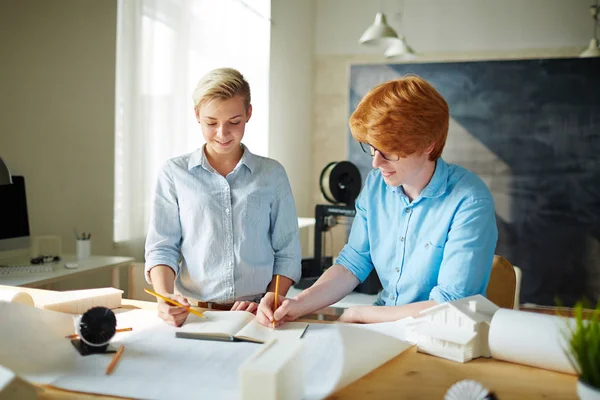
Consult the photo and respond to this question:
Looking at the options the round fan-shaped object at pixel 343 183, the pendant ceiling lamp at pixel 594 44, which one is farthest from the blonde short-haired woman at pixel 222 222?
the pendant ceiling lamp at pixel 594 44

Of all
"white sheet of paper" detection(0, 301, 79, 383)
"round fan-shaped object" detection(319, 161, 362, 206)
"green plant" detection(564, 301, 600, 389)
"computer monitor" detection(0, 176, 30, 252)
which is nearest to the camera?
"green plant" detection(564, 301, 600, 389)

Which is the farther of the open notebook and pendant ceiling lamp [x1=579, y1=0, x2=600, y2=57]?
pendant ceiling lamp [x1=579, y1=0, x2=600, y2=57]


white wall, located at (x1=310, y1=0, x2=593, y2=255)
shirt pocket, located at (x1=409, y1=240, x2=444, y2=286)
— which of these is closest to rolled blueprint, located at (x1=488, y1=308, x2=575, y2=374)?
shirt pocket, located at (x1=409, y1=240, x2=444, y2=286)

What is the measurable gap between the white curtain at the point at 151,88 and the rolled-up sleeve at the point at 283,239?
2.23 metres

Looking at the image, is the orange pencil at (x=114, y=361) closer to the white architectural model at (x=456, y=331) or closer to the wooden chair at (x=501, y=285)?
the white architectural model at (x=456, y=331)

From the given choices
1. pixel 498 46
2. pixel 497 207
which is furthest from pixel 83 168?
pixel 498 46

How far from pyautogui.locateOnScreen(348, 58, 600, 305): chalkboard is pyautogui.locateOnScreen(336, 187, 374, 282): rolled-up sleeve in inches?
151

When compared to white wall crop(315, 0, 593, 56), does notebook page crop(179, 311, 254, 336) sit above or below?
below

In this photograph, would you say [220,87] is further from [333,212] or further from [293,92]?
[293,92]

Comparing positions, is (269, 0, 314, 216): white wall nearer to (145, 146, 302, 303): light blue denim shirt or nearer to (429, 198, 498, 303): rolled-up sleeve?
(145, 146, 302, 303): light blue denim shirt

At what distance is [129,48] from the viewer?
3.85 metres

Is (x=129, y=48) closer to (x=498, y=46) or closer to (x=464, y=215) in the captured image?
(x=464, y=215)

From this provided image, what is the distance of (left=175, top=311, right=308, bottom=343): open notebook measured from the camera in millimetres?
1294

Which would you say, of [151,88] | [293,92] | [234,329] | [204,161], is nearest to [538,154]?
[293,92]
